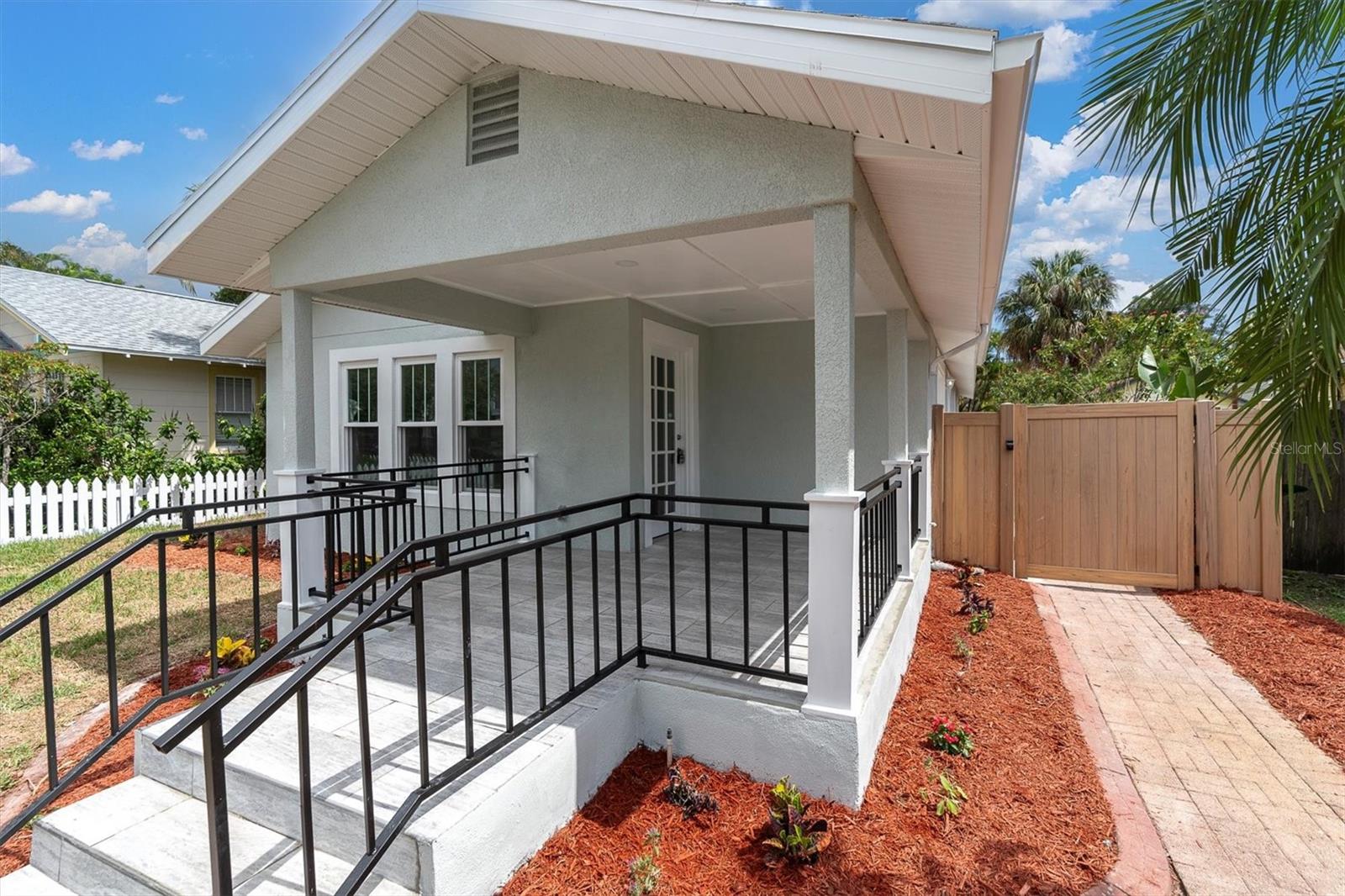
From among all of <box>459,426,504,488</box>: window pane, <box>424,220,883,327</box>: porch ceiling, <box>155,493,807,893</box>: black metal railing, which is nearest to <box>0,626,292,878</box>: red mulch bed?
<box>155,493,807,893</box>: black metal railing

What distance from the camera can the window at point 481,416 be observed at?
7.20 metres

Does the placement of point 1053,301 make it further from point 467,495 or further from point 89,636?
point 89,636

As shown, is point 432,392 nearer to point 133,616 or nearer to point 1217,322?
point 133,616

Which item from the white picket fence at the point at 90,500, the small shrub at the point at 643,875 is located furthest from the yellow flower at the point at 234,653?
the white picket fence at the point at 90,500

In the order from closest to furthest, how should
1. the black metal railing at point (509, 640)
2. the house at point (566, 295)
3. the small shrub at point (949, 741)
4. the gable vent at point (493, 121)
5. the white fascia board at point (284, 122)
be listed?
the black metal railing at point (509, 640) → the house at point (566, 295) → the small shrub at point (949, 741) → the white fascia board at point (284, 122) → the gable vent at point (493, 121)

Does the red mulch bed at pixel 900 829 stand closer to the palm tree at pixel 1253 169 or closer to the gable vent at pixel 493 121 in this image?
the palm tree at pixel 1253 169

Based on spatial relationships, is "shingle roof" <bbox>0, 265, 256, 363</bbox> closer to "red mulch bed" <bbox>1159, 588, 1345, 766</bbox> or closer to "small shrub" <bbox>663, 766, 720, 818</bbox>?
"small shrub" <bbox>663, 766, 720, 818</bbox>

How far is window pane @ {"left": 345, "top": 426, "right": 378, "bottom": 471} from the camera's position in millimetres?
8102

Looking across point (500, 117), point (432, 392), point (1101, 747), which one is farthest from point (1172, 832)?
point (432, 392)

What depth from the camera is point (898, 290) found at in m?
4.72

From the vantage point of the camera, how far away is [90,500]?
30.6ft

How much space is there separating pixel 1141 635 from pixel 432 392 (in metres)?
7.26

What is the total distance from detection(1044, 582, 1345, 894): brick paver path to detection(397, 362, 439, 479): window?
667 centimetres

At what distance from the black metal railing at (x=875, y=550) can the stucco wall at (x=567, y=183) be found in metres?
1.50
